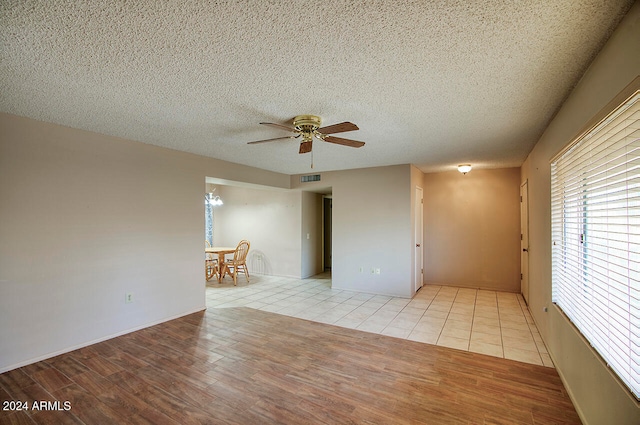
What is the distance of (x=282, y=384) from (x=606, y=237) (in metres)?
2.46

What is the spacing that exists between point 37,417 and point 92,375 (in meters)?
0.53

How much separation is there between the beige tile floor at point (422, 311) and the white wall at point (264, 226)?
0.81m

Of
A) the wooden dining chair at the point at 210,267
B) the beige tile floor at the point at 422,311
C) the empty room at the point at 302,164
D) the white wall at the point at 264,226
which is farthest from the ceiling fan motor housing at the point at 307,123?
the wooden dining chair at the point at 210,267

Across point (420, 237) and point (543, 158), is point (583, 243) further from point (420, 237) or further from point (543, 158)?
point (420, 237)

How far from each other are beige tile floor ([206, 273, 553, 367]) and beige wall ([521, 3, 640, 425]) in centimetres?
37

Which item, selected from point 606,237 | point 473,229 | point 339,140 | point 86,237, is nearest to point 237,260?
point 86,237

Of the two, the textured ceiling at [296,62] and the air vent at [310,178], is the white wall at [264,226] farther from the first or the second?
the textured ceiling at [296,62]

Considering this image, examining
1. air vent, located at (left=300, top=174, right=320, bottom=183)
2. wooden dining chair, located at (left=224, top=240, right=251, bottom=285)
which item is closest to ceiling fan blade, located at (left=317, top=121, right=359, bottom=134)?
air vent, located at (left=300, top=174, right=320, bottom=183)

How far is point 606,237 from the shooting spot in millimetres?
1641

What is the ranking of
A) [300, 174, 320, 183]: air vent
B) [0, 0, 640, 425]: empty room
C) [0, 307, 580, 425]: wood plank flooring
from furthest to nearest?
[300, 174, 320, 183]: air vent < [0, 307, 580, 425]: wood plank flooring < [0, 0, 640, 425]: empty room

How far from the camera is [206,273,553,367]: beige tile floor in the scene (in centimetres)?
323

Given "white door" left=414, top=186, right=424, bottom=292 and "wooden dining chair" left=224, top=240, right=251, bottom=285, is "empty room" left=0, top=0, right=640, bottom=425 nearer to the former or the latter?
"white door" left=414, top=186, right=424, bottom=292

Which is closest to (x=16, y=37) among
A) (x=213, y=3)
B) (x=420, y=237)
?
(x=213, y=3)

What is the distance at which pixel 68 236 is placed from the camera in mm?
3053
